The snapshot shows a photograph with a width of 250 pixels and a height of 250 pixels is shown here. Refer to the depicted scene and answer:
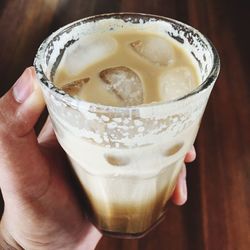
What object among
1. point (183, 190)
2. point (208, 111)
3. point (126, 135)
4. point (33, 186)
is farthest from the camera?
point (208, 111)

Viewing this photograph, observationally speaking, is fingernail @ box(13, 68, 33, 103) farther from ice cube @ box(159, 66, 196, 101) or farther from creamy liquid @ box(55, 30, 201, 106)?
ice cube @ box(159, 66, 196, 101)

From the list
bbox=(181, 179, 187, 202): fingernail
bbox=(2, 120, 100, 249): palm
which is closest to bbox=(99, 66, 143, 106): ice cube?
bbox=(2, 120, 100, 249): palm

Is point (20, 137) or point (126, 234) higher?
point (20, 137)

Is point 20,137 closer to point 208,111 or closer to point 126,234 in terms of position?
point 126,234

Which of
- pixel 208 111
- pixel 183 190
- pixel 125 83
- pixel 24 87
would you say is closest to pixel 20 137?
pixel 24 87

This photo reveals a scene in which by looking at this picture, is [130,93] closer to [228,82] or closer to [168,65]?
[168,65]

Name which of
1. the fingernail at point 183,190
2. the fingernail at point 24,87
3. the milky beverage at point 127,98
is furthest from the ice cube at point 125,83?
the fingernail at point 183,190

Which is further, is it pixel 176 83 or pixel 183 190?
pixel 183 190

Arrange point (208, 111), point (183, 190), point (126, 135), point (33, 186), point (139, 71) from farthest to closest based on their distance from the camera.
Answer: point (208, 111)
point (183, 190)
point (33, 186)
point (139, 71)
point (126, 135)
